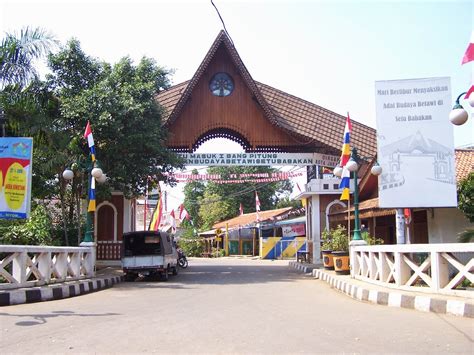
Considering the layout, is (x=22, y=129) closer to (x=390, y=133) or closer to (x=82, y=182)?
(x=82, y=182)

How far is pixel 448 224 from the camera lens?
16.9m

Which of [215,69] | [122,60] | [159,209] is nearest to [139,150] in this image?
[122,60]

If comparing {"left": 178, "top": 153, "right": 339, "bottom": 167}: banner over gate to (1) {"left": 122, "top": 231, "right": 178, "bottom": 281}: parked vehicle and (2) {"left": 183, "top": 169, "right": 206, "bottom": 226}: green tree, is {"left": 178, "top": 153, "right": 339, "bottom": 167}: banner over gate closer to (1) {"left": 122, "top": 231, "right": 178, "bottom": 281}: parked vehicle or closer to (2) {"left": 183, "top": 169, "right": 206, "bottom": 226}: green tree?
(1) {"left": 122, "top": 231, "right": 178, "bottom": 281}: parked vehicle

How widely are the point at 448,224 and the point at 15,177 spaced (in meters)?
13.1

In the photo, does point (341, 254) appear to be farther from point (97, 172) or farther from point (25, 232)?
point (25, 232)

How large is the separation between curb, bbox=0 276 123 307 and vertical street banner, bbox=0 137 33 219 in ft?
5.71

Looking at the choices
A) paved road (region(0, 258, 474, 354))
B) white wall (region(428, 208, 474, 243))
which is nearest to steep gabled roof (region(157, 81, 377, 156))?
white wall (region(428, 208, 474, 243))

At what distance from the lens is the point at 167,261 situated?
55.2 feet

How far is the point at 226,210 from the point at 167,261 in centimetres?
3707

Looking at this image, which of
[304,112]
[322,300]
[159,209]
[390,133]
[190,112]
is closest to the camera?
[322,300]

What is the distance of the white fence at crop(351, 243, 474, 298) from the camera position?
8734mm

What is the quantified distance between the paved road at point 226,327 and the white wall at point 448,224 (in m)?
7.94

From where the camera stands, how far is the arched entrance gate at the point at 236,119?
21.6 metres

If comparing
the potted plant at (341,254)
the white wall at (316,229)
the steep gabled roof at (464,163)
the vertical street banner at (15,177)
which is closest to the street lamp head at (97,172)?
the vertical street banner at (15,177)
